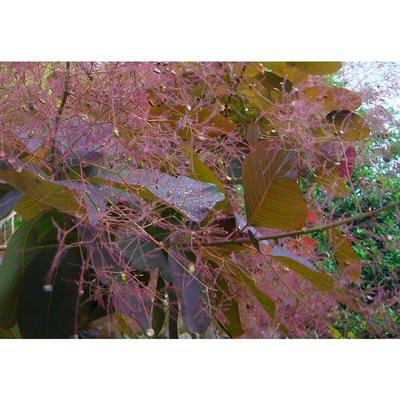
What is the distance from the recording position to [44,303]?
0.61m

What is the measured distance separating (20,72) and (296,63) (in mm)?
417

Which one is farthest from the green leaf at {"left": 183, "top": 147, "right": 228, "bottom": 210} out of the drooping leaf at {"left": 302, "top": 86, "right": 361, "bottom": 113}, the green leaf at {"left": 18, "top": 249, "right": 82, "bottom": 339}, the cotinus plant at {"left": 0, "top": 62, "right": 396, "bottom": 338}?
the drooping leaf at {"left": 302, "top": 86, "right": 361, "bottom": 113}

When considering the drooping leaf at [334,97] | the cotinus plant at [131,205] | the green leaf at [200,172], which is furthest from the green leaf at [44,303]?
the drooping leaf at [334,97]

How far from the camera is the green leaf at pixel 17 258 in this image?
23.5 inches

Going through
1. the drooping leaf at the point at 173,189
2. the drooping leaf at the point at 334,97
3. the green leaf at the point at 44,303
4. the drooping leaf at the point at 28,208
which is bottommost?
the green leaf at the point at 44,303

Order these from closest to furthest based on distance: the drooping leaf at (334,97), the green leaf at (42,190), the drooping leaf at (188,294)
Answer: the green leaf at (42,190) → the drooping leaf at (188,294) → the drooping leaf at (334,97)

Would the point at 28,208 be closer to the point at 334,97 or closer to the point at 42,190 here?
the point at 42,190

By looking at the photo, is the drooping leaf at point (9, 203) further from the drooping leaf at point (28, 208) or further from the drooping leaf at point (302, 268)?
the drooping leaf at point (302, 268)

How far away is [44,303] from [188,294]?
14cm

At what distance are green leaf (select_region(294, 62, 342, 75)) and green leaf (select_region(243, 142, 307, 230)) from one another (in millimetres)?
289

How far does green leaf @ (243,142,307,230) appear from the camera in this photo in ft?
2.11

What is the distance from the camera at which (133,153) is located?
0.62m

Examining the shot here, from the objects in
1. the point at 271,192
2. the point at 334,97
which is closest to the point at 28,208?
the point at 271,192
